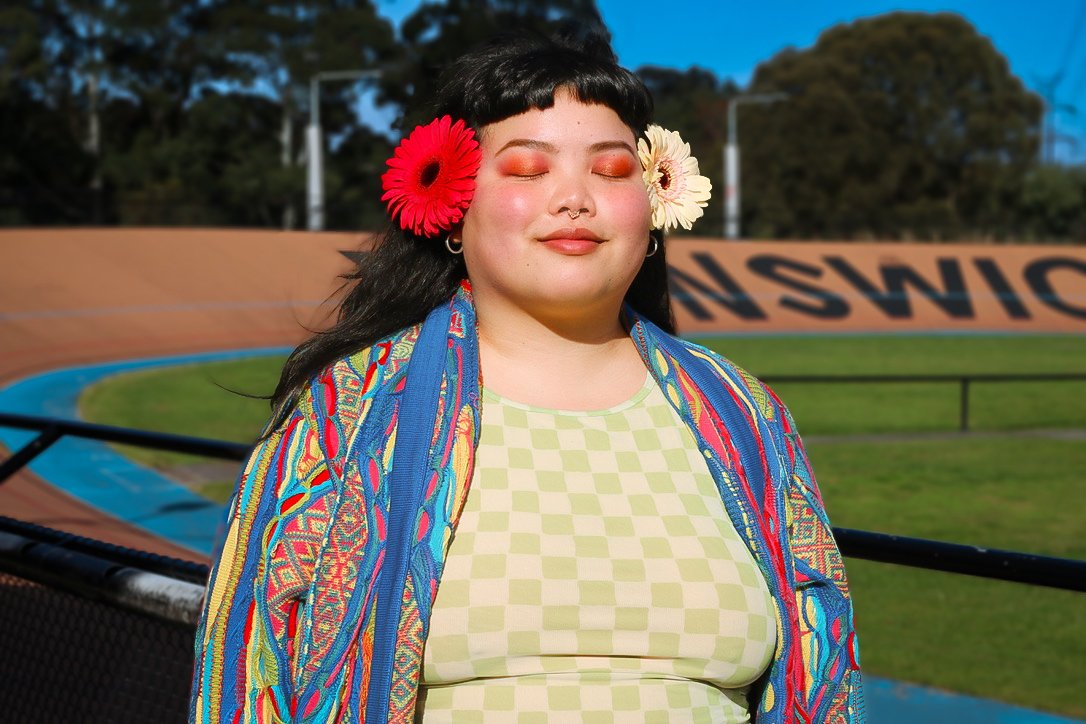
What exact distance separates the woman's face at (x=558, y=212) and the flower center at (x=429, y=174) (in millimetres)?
82

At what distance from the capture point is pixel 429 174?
1905mm

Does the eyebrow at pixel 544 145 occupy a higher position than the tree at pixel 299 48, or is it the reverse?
the tree at pixel 299 48

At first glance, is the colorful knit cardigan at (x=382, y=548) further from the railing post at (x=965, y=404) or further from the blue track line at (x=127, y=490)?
the railing post at (x=965, y=404)

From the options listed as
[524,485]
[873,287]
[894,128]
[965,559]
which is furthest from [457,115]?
[894,128]

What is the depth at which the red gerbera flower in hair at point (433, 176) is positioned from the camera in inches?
72.4

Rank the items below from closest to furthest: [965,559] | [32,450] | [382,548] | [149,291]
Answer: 1. [382,548]
2. [965,559]
3. [32,450]
4. [149,291]

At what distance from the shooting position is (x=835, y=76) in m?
60.7

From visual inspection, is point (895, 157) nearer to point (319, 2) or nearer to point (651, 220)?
point (319, 2)

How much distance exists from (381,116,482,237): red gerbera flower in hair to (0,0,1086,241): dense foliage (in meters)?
31.7

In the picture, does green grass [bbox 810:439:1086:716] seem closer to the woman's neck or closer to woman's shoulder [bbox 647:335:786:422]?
woman's shoulder [bbox 647:335:786:422]

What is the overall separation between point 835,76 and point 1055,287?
32301mm

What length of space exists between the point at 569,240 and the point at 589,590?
486 mm

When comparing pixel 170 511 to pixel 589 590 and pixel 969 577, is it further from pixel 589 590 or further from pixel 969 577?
pixel 589 590

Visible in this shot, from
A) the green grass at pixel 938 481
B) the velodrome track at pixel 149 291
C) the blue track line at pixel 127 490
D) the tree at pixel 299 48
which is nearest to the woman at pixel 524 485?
the green grass at pixel 938 481
